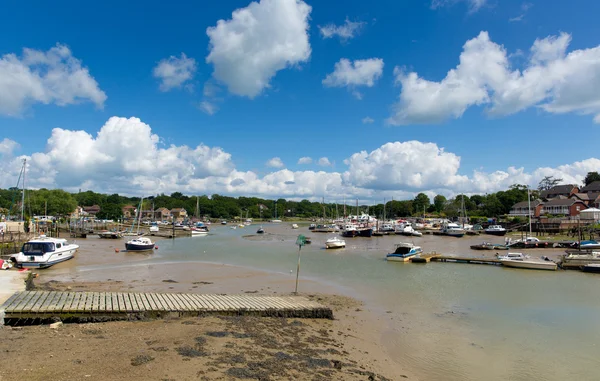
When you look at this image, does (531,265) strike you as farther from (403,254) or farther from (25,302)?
(25,302)

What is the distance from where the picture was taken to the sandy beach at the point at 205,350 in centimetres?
938

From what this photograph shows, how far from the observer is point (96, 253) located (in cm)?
4659

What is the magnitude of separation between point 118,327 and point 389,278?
76.4 feet

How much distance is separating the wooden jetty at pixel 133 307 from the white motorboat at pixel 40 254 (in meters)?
18.3

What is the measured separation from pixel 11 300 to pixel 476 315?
70.3 ft

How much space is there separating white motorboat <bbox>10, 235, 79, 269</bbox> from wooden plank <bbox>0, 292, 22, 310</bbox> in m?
18.1

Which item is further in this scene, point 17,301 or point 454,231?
point 454,231

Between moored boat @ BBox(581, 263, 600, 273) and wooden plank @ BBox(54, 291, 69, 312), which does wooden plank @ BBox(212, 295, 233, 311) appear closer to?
wooden plank @ BBox(54, 291, 69, 312)

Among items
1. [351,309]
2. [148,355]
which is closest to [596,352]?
[351,309]

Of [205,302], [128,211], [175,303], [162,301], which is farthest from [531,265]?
[128,211]

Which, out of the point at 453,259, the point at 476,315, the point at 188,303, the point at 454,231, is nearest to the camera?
the point at 188,303

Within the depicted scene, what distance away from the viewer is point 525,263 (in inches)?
1431

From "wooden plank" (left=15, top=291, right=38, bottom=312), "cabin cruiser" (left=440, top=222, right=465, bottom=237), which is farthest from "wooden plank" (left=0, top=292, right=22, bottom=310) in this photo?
"cabin cruiser" (left=440, top=222, right=465, bottom=237)

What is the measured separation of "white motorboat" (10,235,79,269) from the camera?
30.8 m
